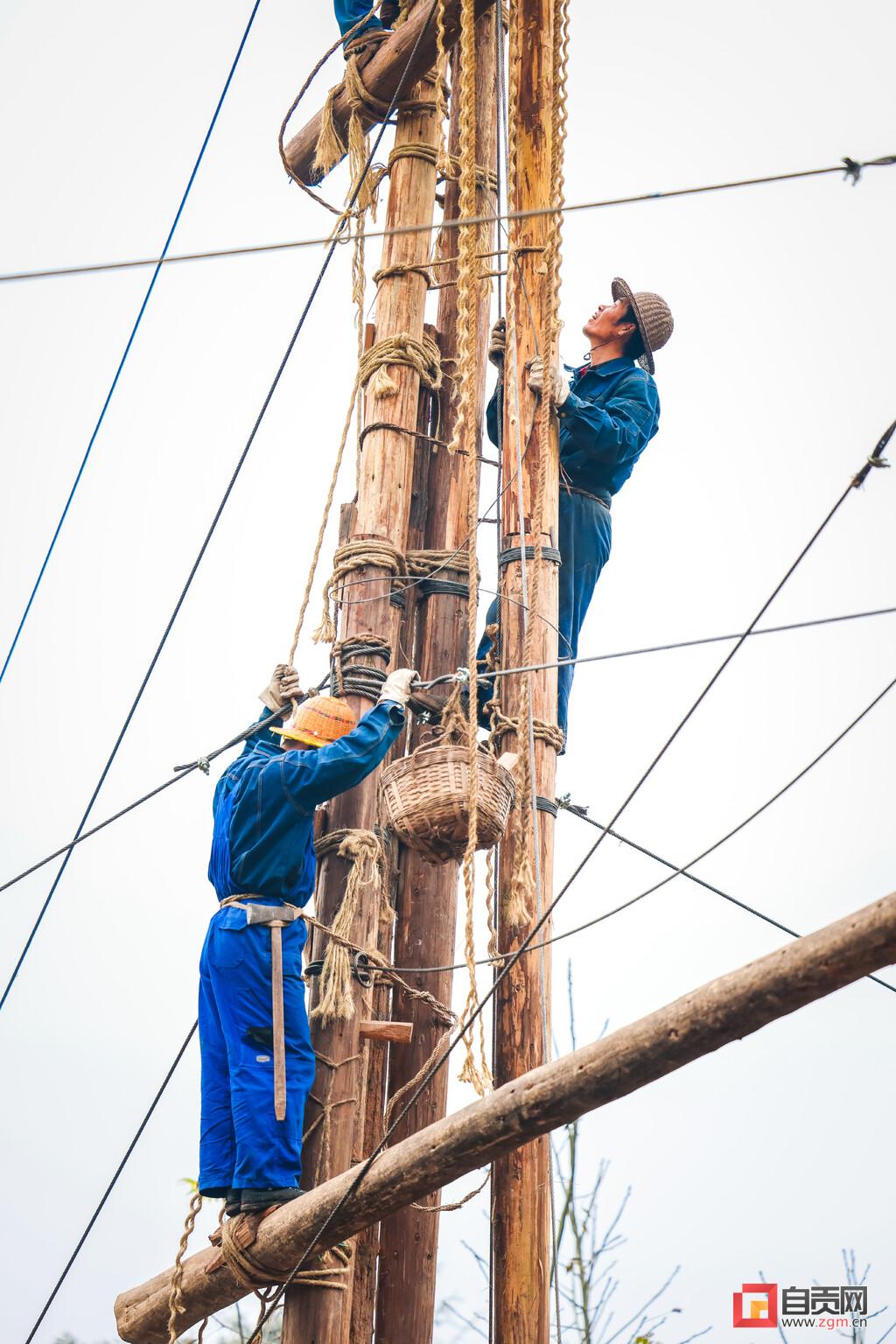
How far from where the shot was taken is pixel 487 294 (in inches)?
237

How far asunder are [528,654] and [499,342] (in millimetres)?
1267

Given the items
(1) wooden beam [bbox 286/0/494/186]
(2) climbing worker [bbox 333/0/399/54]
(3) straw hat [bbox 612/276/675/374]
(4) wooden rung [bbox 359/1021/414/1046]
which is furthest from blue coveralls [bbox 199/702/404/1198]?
(2) climbing worker [bbox 333/0/399/54]

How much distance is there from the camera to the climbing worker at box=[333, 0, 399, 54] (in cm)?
627

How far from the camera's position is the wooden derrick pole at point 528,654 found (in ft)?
14.7

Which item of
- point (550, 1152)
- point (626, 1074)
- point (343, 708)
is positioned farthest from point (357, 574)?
point (626, 1074)

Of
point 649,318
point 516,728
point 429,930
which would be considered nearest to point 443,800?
point 516,728

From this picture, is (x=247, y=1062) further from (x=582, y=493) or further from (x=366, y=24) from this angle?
(x=366, y=24)

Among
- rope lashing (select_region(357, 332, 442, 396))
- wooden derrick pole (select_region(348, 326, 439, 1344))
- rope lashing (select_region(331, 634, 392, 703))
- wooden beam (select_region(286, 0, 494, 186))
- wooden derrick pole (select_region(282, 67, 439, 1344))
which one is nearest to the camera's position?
wooden derrick pole (select_region(282, 67, 439, 1344))

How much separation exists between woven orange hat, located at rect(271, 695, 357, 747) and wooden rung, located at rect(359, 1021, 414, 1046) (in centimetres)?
84

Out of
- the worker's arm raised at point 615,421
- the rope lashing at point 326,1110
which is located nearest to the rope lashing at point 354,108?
the worker's arm raised at point 615,421

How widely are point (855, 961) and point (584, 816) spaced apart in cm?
233

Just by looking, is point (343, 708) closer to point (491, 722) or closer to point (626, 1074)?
point (491, 722)

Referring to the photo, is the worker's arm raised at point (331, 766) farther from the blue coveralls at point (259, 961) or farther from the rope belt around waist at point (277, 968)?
the rope belt around waist at point (277, 968)

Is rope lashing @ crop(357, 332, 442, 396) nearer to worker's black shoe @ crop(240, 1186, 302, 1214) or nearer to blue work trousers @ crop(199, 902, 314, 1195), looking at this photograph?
blue work trousers @ crop(199, 902, 314, 1195)
